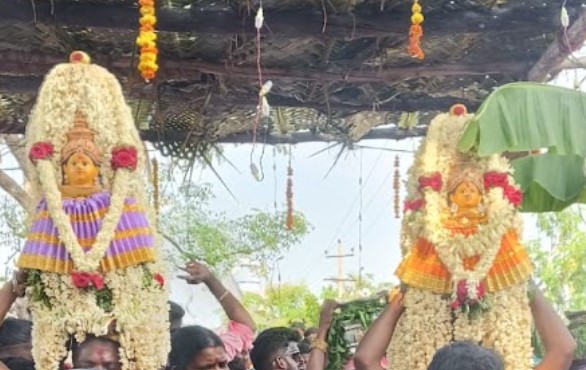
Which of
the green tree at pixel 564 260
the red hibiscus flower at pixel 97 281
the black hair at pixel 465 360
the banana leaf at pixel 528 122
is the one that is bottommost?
the green tree at pixel 564 260

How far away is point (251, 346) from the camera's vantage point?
4816mm

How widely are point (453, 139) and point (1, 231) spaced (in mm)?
7014

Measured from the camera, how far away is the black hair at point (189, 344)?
4211 mm

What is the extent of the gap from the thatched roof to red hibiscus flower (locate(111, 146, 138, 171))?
946mm

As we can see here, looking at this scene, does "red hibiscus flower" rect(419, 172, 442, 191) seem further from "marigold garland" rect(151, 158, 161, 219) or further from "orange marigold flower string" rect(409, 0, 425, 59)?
"marigold garland" rect(151, 158, 161, 219)

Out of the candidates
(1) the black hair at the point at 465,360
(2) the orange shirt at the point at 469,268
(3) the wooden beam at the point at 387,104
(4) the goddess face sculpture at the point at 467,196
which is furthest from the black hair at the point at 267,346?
(1) the black hair at the point at 465,360

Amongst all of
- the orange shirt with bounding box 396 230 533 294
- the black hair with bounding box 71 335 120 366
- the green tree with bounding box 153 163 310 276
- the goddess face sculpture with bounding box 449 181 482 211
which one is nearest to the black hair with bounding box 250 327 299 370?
the orange shirt with bounding box 396 230 533 294

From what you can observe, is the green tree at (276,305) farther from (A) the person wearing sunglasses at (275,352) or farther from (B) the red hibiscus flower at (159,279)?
(B) the red hibiscus flower at (159,279)

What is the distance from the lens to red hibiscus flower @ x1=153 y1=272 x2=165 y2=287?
397 centimetres

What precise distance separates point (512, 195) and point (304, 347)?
6.14 feet

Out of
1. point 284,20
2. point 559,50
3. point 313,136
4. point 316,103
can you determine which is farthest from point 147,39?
point 313,136

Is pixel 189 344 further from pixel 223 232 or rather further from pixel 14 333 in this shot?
pixel 223 232

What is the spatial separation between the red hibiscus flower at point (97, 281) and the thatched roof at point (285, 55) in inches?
54.3

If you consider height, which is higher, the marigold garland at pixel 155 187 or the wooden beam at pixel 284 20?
the wooden beam at pixel 284 20
